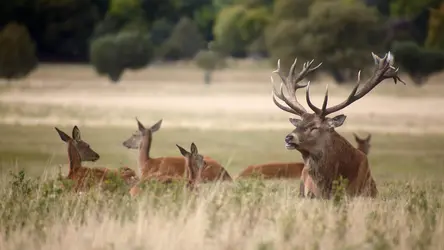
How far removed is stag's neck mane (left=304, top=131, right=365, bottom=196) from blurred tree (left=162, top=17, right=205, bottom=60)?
764cm

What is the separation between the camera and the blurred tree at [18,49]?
14.4 metres

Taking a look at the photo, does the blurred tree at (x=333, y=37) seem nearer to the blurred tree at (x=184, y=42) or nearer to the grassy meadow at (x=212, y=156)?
the blurred tree at (x=184, y=42)

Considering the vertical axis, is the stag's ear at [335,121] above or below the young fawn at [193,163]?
above

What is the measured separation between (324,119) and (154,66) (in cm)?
966

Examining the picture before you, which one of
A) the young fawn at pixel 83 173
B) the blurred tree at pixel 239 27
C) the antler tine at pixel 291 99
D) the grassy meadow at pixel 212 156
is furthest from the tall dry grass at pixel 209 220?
the blurred tree at pixel 239 27

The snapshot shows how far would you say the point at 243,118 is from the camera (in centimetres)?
1428

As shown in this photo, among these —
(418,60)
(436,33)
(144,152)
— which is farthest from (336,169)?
(436,33)

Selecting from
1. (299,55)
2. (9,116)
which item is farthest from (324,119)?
(299,55)

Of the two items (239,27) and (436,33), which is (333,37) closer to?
(239,27)

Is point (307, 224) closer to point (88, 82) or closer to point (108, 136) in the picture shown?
point (108, 136)

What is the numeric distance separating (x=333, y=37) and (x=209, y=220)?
54.7 feet

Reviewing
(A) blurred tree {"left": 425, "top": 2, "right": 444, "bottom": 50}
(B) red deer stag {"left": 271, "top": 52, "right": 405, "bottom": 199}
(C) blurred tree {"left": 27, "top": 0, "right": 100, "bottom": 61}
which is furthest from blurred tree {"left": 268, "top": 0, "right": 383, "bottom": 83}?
(B) red deer stag {"left": 271, "top": 52, "right": 405, "bottom": 199}

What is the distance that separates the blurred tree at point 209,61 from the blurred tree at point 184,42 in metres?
0.13

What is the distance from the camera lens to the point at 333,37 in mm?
21609
